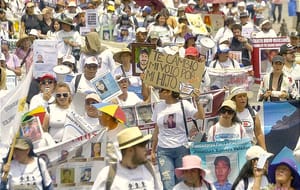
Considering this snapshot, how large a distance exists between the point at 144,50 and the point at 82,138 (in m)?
4.98

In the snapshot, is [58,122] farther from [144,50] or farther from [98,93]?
[144,50]

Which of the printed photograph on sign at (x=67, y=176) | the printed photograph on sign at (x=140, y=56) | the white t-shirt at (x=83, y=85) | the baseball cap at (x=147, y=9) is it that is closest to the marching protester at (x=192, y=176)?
the printed photograph on sign at (x=67, y=176)

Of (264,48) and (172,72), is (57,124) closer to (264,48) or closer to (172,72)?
(172,72)

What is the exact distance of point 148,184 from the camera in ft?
27.6

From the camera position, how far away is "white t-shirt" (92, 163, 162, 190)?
8.30m

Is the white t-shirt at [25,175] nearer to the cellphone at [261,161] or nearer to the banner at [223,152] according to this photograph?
the cellphone at [261,161]

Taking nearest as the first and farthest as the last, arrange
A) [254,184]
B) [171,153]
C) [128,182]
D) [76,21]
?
[128,182] < [254,184] < [171,153] < [76,21]

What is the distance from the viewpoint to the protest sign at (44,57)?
15.7 metres

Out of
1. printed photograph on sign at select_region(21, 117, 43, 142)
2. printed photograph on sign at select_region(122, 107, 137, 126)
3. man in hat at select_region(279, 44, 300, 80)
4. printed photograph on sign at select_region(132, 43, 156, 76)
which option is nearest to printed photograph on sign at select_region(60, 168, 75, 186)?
printed photograph on sign at select_region(21, 117, 43, 142)

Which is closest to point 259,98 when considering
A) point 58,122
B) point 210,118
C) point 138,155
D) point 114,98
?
point 210,118

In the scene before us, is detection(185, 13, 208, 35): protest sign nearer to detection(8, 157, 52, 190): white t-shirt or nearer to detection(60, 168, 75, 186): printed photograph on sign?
detection(60, 168, 75, 186): printed photograph on sign

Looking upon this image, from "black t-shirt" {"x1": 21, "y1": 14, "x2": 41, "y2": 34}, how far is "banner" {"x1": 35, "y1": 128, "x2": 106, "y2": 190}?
A: 11.6 meters

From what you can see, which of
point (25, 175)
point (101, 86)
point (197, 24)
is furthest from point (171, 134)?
point (197, 24)

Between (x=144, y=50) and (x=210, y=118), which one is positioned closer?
(x=210, y=118)
